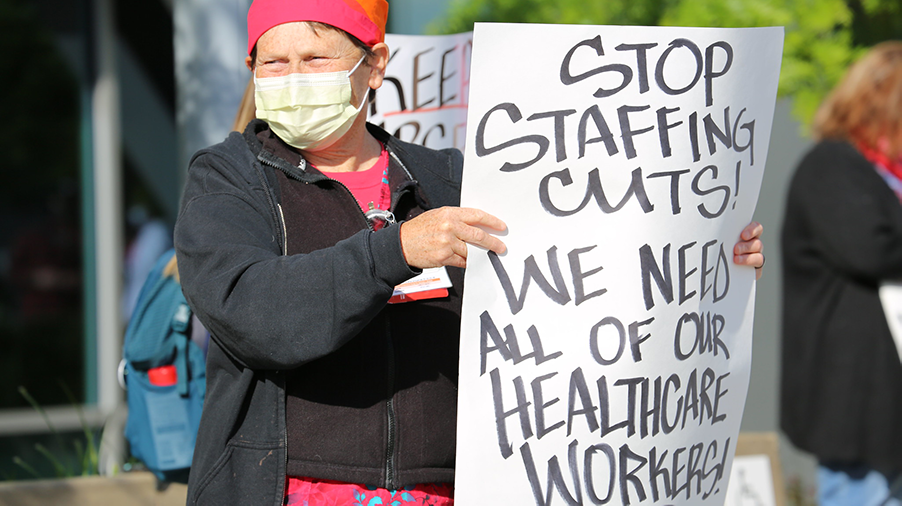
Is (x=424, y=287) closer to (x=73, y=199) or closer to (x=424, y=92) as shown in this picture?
(x=424, y=92)

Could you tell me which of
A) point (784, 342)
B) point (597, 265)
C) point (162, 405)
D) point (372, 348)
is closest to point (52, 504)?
point (162, 405)

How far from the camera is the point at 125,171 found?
708 centimetres

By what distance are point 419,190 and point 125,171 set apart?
587cm

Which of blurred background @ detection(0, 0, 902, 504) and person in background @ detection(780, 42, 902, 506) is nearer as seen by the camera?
person in background @ detection(780, 42, 902, 506)

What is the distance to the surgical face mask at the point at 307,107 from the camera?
5.71 ft

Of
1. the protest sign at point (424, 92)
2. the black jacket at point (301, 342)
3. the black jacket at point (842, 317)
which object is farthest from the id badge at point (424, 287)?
the black jacket at point (842, 317)

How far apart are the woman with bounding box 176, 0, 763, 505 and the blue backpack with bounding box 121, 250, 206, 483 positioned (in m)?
1.13

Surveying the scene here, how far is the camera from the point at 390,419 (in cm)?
162

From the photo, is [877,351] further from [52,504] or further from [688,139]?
[52,504]

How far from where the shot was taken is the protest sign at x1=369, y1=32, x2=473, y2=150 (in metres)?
3.09

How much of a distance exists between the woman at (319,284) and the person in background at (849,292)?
5.41ft

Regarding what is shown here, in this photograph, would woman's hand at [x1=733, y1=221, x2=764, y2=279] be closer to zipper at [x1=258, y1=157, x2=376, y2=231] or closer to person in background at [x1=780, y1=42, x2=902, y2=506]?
zipper at [x1=258, y1=157, x2=376, y2=231]

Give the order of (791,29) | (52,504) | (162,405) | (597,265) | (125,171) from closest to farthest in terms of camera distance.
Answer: (597,265) → (162,405) → (52,504) → (791,29) → (125,171)

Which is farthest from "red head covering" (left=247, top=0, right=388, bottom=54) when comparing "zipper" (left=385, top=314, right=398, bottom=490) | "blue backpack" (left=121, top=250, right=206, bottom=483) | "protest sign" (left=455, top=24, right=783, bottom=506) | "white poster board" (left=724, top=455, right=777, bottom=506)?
"white poster board" (left=724, top=455, right=777, bottom=506)
